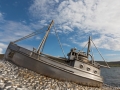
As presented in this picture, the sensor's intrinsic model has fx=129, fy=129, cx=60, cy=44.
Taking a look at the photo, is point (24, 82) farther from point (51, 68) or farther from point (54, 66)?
point (54, 66)

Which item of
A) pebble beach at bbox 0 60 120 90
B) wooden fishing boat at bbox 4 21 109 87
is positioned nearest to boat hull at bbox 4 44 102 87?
wooden fishing boat at bbox 4 21 109 87

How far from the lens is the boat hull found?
18266 mm

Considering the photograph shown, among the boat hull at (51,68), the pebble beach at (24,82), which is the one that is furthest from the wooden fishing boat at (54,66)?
the pebble beach at (24,82)

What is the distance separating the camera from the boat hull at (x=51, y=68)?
18.3 metres

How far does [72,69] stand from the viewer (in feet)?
63.4

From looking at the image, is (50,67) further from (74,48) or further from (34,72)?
(74,48)

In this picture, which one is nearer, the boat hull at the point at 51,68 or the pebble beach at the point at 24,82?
the pebble beach at the point at 24,82

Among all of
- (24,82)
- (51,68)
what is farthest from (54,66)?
(24,82)

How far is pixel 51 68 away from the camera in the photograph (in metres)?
18.3

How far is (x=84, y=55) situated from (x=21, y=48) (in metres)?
11.0

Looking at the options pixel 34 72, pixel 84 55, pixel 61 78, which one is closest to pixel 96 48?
pixel 84 55

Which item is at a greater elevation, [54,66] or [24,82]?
[54,66]

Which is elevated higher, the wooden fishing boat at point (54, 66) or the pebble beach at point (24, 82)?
the wooden fishing boat at point (54, 66)

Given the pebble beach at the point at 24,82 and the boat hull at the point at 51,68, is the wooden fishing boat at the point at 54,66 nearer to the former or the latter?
the boat hull at the point at 51,68
